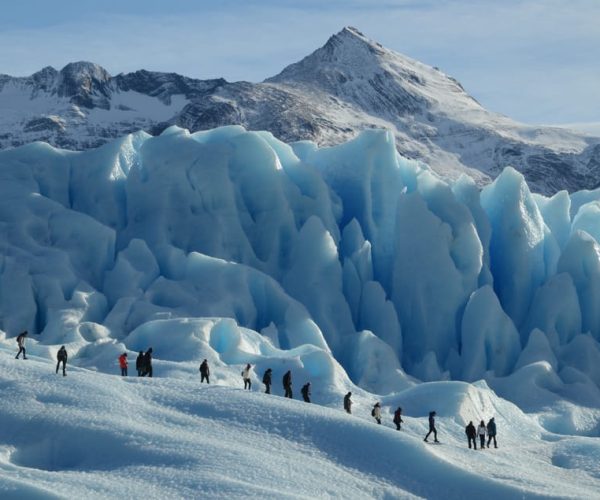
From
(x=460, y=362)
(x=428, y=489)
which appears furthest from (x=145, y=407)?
(x=460, y=362)

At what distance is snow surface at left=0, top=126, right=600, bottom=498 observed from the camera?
3553 cm

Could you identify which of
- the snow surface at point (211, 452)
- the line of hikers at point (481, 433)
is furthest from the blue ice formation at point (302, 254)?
the snow surface at point (211, 452)

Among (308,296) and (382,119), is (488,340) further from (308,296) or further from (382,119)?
(382,119)

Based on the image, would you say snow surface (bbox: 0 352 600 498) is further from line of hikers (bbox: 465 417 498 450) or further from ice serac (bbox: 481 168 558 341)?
ice serac (bbox: 481 168 558 341)

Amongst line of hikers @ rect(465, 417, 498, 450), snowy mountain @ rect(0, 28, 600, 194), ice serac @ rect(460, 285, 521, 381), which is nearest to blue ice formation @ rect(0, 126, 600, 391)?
ice serac @ rect(460, 285, 521, 381)

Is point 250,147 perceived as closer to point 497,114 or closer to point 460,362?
point 460,362

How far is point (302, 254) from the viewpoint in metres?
58.9

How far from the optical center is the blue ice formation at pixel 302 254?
54.1 metres

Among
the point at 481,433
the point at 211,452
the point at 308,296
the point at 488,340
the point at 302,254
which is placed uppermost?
the point at 302,254

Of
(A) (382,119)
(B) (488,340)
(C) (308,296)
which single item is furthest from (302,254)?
(A) (382,119)

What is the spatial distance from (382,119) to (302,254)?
308ft

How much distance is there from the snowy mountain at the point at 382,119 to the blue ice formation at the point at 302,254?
218 ft

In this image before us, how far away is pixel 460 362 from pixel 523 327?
4408mm

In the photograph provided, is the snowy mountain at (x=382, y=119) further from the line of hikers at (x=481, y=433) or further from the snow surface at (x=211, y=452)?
the snow surface at (x=211, y=452)
